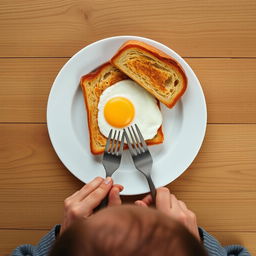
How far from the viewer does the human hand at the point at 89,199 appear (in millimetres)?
820

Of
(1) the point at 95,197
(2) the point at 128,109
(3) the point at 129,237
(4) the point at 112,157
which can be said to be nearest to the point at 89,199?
(1) the point at 95,197

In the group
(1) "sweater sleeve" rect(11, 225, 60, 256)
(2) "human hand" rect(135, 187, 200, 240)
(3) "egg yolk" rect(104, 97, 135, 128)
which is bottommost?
(1) "sweater sleeve" rect(11, 225, 60, 256)

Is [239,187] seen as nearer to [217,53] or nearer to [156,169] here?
[156,169]

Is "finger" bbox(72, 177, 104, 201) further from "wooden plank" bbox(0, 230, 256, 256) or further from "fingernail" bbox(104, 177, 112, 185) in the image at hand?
"wooden plank" bbox(0, 230, 256, 256)

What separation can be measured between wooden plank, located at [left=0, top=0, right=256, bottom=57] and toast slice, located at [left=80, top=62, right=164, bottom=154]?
10 centimetres

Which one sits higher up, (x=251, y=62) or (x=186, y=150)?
(x=251, y=62)

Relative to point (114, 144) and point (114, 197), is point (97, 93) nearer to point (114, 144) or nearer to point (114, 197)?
point (114, 144)

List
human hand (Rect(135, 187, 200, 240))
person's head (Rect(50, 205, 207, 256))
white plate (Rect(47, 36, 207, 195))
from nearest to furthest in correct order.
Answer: person's head (Rect(50, 205, 207, 256)), human hand (Rect(135, 187, 200, 240)), white plate (Rect(47, 36, 207, 195))

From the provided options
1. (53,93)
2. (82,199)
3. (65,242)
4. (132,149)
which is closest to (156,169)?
(132,149)

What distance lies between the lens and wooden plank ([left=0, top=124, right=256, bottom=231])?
3.15 feet

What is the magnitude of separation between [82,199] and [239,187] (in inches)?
16.4

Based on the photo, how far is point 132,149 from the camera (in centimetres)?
89

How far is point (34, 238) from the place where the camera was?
0.99 metres

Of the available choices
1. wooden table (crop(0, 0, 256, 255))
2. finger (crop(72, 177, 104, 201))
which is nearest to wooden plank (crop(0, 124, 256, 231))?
wooden table (crop(0, 0, 256, 255))
